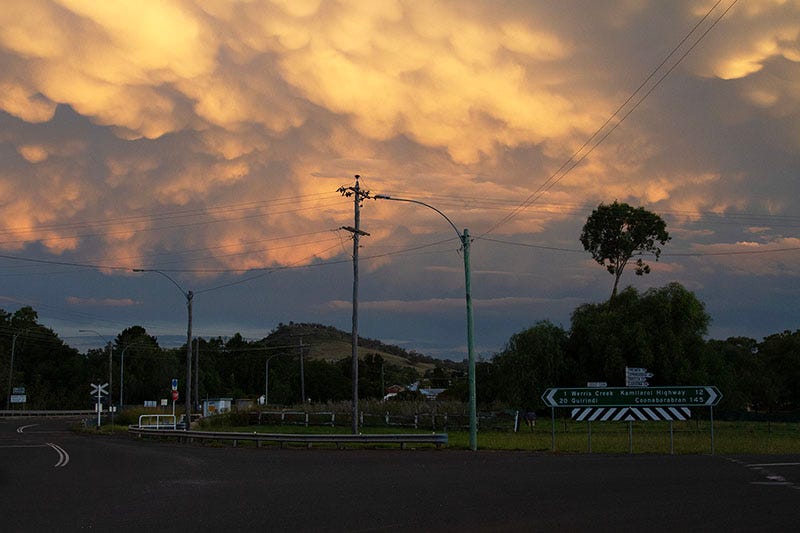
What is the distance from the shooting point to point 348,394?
448ft

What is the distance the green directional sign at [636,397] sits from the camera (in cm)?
2777

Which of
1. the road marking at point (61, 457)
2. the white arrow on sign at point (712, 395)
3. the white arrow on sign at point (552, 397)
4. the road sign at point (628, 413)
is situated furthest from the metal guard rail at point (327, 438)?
the white arrow on sign at point (712, 395)

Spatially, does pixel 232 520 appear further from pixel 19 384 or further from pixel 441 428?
pixel 19 384

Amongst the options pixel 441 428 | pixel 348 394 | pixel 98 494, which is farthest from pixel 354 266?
pixel 348 394

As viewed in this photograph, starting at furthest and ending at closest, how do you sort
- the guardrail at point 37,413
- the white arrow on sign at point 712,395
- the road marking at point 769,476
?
the guardrail at point 37,413, the white arrow on sign at point 712,395, the road marking at point 769,476

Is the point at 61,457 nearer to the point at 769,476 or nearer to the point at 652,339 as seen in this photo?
the point at 769,476

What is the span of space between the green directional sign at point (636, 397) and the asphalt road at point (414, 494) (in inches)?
138

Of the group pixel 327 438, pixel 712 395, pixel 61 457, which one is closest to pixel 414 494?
pixel 712 395

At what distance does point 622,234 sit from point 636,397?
42153 mm

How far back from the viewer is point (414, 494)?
15.6 metres

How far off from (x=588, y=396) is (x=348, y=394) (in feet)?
360

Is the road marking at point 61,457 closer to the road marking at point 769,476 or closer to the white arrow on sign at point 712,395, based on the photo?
the road marking at point 769,476

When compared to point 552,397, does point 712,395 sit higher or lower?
higher

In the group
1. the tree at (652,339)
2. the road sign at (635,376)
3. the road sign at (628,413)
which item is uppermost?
the tree at (652,339)
